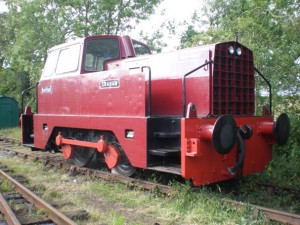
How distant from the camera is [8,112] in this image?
2209cm

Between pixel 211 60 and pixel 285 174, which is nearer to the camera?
pixel 211 60

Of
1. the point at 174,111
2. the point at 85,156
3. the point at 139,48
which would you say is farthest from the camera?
the point at 139,48

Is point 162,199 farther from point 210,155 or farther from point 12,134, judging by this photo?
point 12,134

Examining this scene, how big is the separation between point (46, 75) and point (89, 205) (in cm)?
411

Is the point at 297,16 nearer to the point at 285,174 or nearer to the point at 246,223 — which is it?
the point at 285,174

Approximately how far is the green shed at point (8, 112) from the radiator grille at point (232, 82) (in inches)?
739

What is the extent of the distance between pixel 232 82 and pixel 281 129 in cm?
111

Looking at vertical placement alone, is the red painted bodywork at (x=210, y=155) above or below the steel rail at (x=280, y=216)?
above

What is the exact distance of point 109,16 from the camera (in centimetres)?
1964

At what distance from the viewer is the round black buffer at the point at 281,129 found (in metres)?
5.80

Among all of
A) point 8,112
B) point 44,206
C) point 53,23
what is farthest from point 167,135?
point 8,112

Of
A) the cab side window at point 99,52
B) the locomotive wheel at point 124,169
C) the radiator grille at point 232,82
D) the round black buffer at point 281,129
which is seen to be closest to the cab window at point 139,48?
the cab side window at point 99,52

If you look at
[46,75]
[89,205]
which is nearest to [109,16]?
[46,75]

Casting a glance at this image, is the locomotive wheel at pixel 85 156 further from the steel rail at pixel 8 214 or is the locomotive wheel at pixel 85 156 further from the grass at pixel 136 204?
the steel rail at pixel 8 214
